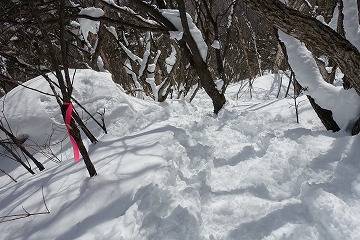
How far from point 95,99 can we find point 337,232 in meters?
3.46

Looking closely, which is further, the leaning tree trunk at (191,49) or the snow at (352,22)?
the leaning tree trunk at (191,49)

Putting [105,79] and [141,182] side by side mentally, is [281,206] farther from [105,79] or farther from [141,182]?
[105,79]

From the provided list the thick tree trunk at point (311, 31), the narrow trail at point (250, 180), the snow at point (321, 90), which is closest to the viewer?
the narrow trail at point (250, 180)

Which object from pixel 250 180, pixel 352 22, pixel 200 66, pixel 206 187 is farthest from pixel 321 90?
pixel 200 66

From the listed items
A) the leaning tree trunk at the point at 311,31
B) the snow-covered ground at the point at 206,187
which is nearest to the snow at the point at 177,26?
the snow-covered ground at the point at 206,187

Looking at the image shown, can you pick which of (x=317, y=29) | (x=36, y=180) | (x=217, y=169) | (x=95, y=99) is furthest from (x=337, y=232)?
(x=95, y=99)

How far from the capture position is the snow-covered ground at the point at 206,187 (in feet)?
4.91

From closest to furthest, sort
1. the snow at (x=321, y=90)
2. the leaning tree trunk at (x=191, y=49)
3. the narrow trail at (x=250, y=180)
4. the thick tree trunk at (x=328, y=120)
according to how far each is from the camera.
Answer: the narrow trail at (x=250, y=180) → the snow at (x=321, y=90) → the thick tree trunk at (x=328, y=120) → the leaning tree trunk at (x=191, y=49)

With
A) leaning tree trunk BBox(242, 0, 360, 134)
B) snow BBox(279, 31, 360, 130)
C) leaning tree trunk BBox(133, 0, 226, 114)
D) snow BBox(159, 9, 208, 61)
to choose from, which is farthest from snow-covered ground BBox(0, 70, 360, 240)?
snow BBox(159, 9, 208, 61)

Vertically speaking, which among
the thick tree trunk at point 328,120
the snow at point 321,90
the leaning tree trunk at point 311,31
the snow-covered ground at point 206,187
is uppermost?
the leaning tree trunk at point 311,31

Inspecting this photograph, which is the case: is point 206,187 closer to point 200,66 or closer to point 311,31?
point 311,31

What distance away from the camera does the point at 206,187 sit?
1.96 metres

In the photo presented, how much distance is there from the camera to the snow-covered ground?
1497 millimetres

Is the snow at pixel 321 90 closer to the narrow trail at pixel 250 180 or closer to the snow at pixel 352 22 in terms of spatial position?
the narrow trail at pixel 250 180
